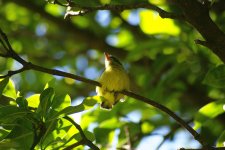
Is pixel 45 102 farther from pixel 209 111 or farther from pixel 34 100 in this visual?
pixel 209 111

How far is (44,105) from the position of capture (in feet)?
6.97

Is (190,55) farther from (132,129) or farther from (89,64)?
(89,64)

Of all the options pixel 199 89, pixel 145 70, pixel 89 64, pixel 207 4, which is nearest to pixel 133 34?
pixel 145 70

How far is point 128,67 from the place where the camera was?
5.37 m

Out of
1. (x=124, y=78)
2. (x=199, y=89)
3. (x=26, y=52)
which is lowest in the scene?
(x=124, y=78)

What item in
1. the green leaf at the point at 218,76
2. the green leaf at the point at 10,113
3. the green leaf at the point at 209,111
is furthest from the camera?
the green leaf at the point at 209,111

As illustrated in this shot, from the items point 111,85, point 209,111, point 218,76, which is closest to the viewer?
point 218,76

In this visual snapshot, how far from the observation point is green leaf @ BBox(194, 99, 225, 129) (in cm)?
288

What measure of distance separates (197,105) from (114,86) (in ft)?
6.87

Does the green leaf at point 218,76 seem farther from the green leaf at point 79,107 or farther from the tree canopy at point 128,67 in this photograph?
the green leaf at point 79,107

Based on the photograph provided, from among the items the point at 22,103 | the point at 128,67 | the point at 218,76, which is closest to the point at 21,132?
the point at 22,103

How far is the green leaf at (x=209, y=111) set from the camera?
288cm

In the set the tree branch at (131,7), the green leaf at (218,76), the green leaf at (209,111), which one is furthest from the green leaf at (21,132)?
the green leaf at (209,111)

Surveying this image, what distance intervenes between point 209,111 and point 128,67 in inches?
98.5
